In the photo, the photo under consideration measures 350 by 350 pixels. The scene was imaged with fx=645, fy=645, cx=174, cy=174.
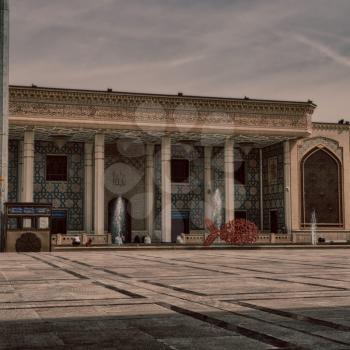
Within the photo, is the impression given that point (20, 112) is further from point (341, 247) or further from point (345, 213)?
point (345, 213)

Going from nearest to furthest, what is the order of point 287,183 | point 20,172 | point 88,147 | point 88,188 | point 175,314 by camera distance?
point 175,314 → point 20,172 → point 88,188 → point 88,147 → point 287,183

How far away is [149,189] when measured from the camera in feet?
124

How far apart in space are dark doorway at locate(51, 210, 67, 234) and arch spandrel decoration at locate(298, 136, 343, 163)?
A: 14329mm

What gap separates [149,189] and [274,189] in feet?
25.3

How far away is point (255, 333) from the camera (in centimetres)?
496

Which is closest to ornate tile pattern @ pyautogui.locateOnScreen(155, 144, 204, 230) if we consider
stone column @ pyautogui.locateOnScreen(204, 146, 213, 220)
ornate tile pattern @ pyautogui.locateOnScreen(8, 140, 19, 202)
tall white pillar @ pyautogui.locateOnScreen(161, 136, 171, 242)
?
stone column @ pyautogui.locateOnScreen(204, 146, 213, 220)

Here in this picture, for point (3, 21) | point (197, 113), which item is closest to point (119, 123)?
point (197, 113)

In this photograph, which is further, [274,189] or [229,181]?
[274,189]

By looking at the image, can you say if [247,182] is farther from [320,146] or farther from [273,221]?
[320,146]

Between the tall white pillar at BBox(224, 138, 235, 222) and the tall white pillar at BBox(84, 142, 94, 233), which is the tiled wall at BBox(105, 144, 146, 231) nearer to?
the tall white pillar at BBox(84, 142, 94, 233)

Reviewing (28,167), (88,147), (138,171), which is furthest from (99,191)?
(138,171)

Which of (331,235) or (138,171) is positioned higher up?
(138,171)

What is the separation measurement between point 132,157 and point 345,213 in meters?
13.4

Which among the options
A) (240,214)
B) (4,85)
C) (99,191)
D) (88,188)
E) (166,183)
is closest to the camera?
(4,85)
